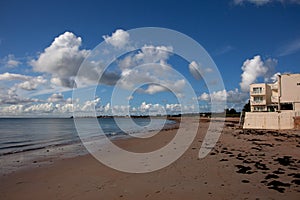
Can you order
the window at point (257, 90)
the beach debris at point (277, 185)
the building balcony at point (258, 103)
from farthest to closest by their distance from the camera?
the window at point (257, 90) < the building balcony at point (258, 103) < the beach debris at point (277, 185)

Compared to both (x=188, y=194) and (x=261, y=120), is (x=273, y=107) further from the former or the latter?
(x=188, y=194)

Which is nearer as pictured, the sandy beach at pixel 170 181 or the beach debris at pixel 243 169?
the sandy beach at pixel 170 181

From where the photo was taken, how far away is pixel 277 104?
143ft

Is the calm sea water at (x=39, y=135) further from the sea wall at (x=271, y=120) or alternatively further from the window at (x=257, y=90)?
the window at (x=257, y=90)

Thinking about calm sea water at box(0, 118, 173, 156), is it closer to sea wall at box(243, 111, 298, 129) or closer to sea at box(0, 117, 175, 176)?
sea at box(0, 117, 175, 176)

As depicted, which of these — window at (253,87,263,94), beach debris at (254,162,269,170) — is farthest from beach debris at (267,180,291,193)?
window at (253,87,263,94)

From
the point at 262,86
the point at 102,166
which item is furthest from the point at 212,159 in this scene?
the point at 262,86

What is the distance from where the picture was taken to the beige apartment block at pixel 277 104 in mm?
30814

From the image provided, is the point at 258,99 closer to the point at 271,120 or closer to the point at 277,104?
the point at 277,104

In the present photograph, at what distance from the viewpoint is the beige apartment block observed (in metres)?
30.8

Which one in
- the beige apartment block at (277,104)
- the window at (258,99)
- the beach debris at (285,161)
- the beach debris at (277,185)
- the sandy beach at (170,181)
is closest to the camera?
the sandy beach at (170,181)

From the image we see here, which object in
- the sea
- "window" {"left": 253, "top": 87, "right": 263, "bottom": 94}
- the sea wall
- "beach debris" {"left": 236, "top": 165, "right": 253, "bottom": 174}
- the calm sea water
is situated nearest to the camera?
"beach debris" {"left": 236, "top": 165, "right": 253, "bottom": 174}

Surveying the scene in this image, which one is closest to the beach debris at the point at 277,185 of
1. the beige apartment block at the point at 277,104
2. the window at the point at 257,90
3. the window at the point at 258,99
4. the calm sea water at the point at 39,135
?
the calm sea water at the point at 39,135

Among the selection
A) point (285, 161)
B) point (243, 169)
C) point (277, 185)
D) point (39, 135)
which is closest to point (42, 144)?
point (39, 135)
